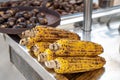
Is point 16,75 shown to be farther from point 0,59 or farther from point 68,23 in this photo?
point 68,23

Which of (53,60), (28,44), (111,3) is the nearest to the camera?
(53,60)

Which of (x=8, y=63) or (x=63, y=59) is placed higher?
(x=63, y=59)

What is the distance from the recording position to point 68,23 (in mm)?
1118

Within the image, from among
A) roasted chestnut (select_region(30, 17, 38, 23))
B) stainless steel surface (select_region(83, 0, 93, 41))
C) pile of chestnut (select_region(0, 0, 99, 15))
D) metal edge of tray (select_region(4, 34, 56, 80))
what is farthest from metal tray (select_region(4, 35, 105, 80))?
pile of chestnut (select_region(0, 0, 99, 15))

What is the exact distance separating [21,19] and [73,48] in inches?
16.3

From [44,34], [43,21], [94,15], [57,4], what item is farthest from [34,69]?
[57,4]

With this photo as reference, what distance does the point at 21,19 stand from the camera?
102 cm

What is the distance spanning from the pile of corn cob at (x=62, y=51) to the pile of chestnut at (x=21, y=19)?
192 millimetres

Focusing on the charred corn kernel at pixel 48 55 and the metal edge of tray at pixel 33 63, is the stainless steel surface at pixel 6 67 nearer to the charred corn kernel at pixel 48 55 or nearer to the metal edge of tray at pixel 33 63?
the metal edge of tray at pixel 33 63

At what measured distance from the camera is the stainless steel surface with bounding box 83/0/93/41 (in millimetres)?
901

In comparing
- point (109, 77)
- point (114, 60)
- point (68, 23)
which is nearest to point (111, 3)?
point (68, 23)

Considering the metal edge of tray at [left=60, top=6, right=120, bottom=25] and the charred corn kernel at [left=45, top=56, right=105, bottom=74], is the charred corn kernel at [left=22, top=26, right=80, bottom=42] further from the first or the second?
the metal edge of tray at [left=60, top=6, right=120, bottom=25]

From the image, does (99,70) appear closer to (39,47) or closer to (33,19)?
(39,47)

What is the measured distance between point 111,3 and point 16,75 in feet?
2.54
